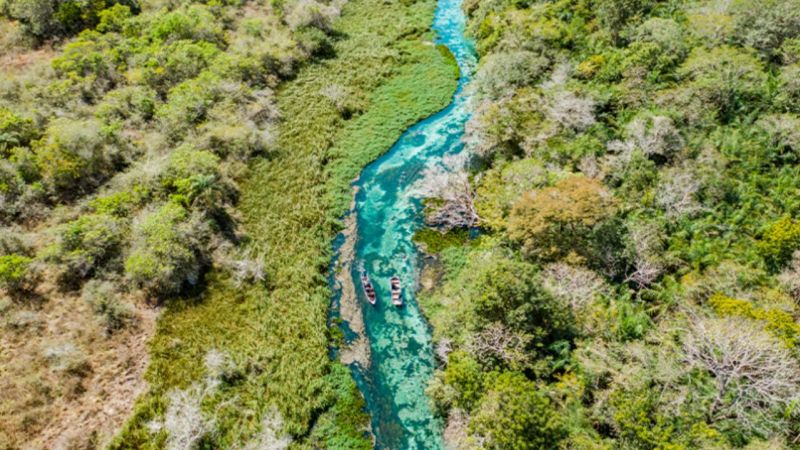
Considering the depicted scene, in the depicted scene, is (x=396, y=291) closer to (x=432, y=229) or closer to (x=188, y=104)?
(x=432, y=229)

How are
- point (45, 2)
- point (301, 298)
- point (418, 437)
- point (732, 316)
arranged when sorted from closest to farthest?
point (732, 316), point (418, 437), point (301, 298), point (45, 2)

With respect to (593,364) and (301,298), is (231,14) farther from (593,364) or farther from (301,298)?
(593,364)

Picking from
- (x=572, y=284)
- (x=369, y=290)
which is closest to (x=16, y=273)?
(x=369, y=290)

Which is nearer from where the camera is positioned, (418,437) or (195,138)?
(418,437)

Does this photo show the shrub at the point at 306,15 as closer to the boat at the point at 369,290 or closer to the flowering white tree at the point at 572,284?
the boat at the point at 369,290

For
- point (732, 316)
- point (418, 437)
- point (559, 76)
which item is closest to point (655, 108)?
point (559, 76)

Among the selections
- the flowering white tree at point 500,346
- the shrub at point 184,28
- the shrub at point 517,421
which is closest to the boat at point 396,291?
the flowering white tree at point 500,346

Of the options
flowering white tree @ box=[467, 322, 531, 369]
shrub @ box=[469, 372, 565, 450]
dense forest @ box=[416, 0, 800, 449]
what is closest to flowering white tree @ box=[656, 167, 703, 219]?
dense forest @ box=[416, 0, 800, 449]
